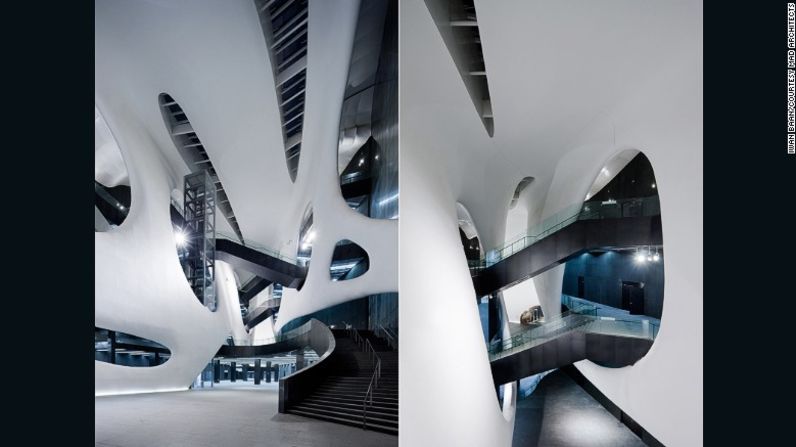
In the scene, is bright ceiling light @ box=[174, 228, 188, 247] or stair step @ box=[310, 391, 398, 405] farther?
stair step @ box=[310, 391, 398, 405]

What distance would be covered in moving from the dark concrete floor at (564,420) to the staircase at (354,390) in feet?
13.5

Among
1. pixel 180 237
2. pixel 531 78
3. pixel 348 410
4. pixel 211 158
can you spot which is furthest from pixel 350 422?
pixel 531 78

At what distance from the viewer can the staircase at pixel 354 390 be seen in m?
2.85

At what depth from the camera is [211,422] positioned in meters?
2.67

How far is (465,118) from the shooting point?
462cm

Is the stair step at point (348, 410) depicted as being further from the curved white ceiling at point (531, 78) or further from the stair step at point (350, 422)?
the curved white ceiling at point (531, 78)

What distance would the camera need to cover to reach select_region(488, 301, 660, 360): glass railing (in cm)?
573

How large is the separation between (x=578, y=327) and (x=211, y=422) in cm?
560

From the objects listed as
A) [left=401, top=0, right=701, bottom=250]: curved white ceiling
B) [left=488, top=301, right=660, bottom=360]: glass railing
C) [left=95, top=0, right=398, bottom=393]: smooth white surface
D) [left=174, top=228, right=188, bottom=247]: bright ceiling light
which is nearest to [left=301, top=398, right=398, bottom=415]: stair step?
[left=95, top=0, right=398, bottom=393]: smooth white surface

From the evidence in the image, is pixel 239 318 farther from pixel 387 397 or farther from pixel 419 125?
pixel 419 125

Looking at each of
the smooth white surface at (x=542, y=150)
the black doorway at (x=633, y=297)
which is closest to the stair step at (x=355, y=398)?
the smooth white surface at (x=542, y=150)

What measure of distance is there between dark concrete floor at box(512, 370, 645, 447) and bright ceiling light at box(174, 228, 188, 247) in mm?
5842

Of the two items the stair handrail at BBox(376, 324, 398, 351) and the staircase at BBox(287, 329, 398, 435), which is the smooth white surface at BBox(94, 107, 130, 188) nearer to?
the staircase at BBox(287, 329, 398, 435)

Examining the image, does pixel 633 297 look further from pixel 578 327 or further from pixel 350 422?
pixel 350 422
